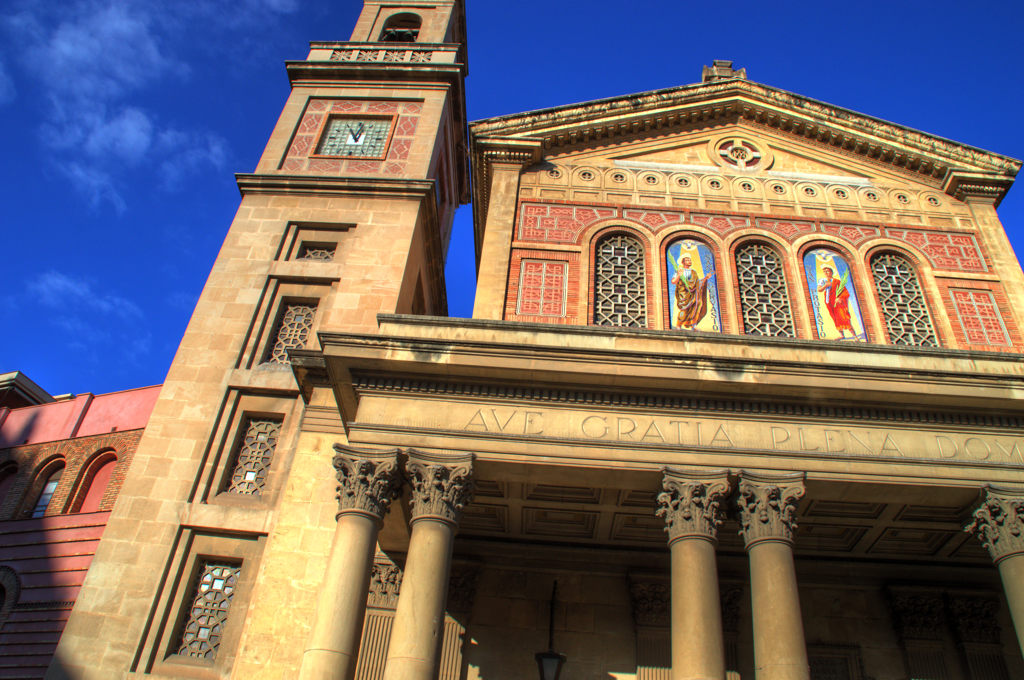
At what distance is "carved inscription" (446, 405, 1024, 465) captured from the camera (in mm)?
10539

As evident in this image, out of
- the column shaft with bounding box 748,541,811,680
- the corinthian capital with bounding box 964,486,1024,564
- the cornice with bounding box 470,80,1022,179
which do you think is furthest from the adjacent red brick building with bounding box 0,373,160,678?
the corinthian capital with bounding box 964,486,1024,564

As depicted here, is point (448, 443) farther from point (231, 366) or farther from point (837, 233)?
point (837, 233)

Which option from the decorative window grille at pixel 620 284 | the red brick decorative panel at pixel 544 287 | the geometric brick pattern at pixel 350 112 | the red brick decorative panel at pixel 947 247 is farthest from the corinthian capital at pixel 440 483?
the red brick decorative panel at pixel 947 247

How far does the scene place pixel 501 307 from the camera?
14.2 meters

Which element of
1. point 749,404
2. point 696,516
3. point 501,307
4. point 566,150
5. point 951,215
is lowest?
point 696,516

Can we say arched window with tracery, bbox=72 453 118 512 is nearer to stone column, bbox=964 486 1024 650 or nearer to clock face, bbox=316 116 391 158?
clock face, bbox=316 116 391 158

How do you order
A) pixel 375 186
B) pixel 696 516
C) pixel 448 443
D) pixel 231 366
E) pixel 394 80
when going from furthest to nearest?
pixel 394 80, pixel 375 186, pixel 231 366, pixel 448 443, pixel 696 516

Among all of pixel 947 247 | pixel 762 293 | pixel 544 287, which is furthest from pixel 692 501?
pixel 947 247

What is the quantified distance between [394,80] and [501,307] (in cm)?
813

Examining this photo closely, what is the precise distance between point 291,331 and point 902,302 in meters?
12.1

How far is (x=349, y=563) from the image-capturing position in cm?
975

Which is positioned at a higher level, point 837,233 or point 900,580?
point 837,233

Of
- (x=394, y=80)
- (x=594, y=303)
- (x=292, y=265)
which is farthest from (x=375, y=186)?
(x=594, y=303)

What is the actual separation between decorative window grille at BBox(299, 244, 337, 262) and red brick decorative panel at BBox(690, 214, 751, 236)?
7.69 metres
